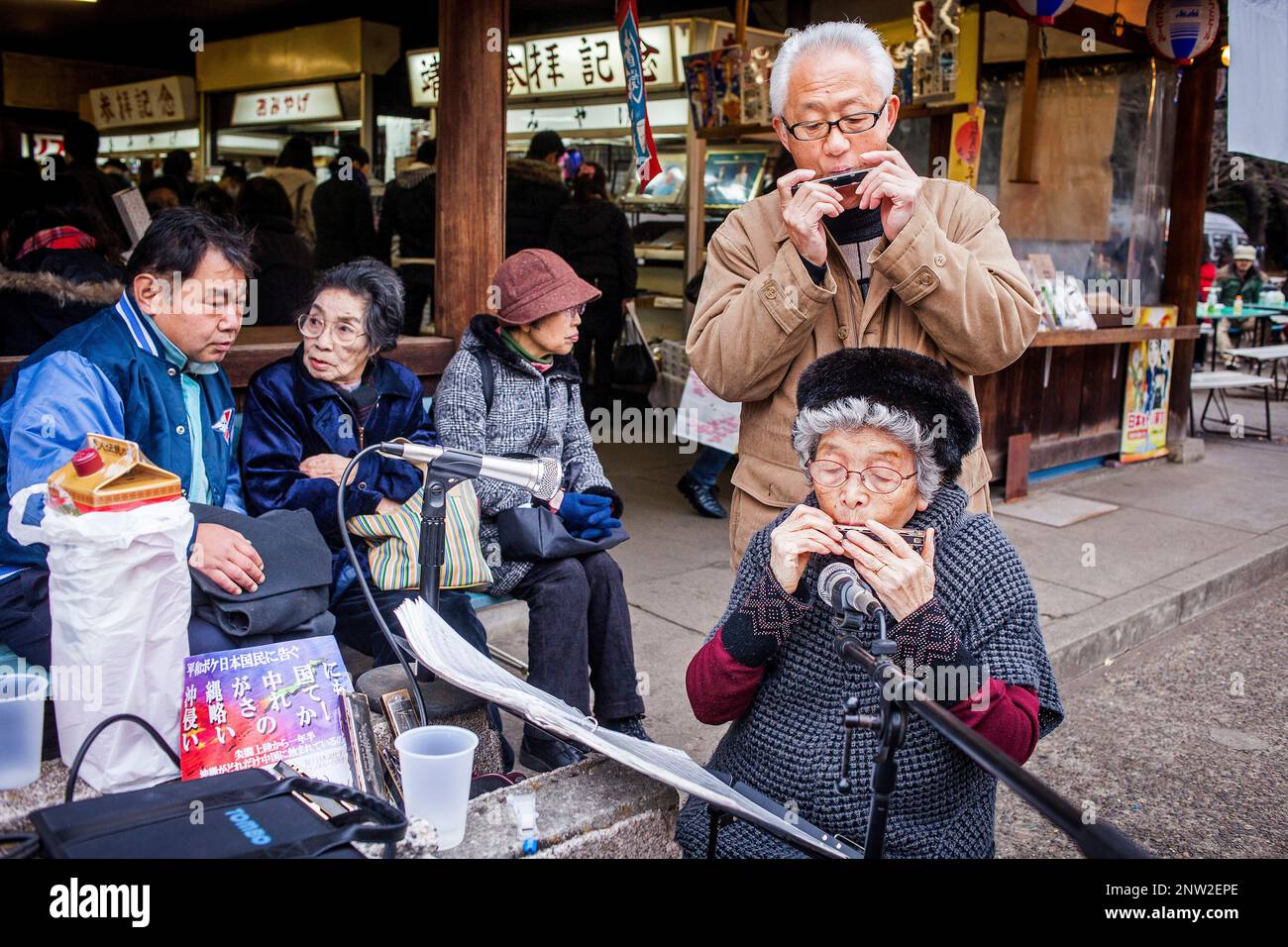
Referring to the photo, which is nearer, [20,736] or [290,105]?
[20,736]

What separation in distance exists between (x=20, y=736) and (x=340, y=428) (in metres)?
1.55

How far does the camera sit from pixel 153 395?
2678 millimetres

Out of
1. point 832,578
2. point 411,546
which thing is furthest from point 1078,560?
point 832,578

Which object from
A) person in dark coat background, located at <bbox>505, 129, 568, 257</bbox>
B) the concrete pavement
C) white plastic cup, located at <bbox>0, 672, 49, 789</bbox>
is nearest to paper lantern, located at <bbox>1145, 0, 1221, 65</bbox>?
the concrete pavement

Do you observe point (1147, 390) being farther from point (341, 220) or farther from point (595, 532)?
point (595, 532)

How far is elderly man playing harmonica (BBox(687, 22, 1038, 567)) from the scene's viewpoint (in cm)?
229

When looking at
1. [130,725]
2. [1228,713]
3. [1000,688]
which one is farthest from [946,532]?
[1228,713]

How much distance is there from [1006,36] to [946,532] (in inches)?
277

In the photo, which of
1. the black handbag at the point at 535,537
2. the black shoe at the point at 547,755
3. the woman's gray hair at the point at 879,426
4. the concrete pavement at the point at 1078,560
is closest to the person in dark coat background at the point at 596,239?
the concrete pavement at the point at 1078,560

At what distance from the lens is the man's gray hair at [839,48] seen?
2330 millimetres

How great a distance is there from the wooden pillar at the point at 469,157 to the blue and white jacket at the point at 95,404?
66.3 inches

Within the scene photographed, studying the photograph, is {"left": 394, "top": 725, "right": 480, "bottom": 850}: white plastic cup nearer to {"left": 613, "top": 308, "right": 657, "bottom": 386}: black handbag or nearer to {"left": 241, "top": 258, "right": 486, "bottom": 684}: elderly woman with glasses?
{"left": 241, "top": 258, "right": 486, "bottom": 684}: elderly woman with glasses

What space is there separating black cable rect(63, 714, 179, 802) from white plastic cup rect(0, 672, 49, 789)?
68 mm
